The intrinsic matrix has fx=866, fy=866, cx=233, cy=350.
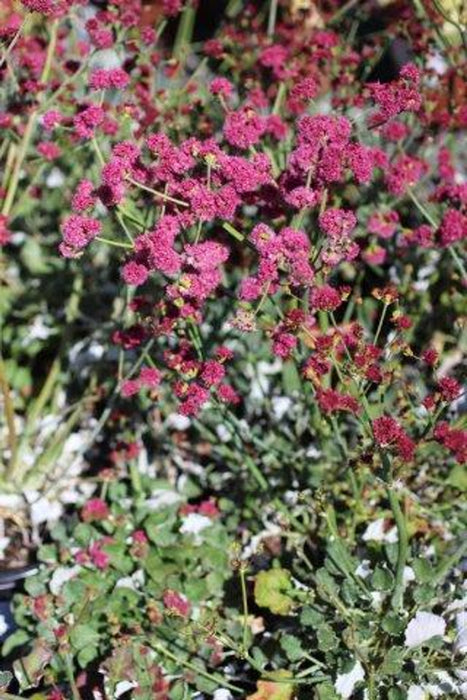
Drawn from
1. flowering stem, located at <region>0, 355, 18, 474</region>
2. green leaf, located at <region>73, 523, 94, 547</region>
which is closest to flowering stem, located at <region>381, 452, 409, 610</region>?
green leaf, located at <region>73, 523, 94, 547</region>

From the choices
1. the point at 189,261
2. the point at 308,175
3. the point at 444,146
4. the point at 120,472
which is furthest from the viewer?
the point at 444,146

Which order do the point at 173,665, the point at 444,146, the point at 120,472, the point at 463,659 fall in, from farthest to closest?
the point at 444,146 < the point at 120,472 < the point at 173,665 < the point at 463,659

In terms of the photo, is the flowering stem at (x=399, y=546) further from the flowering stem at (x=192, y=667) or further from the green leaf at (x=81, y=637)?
the green leaf at (x=81, y=637)

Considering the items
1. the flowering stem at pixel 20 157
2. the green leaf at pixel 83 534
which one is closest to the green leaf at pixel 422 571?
the green leaf at pixel 83 534

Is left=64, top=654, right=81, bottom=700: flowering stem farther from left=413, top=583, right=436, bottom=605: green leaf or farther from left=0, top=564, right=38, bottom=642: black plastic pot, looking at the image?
left=413, top=583, right=436, bottom=605: green leaf

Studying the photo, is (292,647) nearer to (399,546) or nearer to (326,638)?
(326,638)

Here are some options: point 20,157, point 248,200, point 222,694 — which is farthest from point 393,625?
point 20,157

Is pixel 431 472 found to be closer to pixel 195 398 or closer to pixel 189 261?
pixel 195 398

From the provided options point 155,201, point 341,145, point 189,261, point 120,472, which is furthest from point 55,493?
point 341,145
